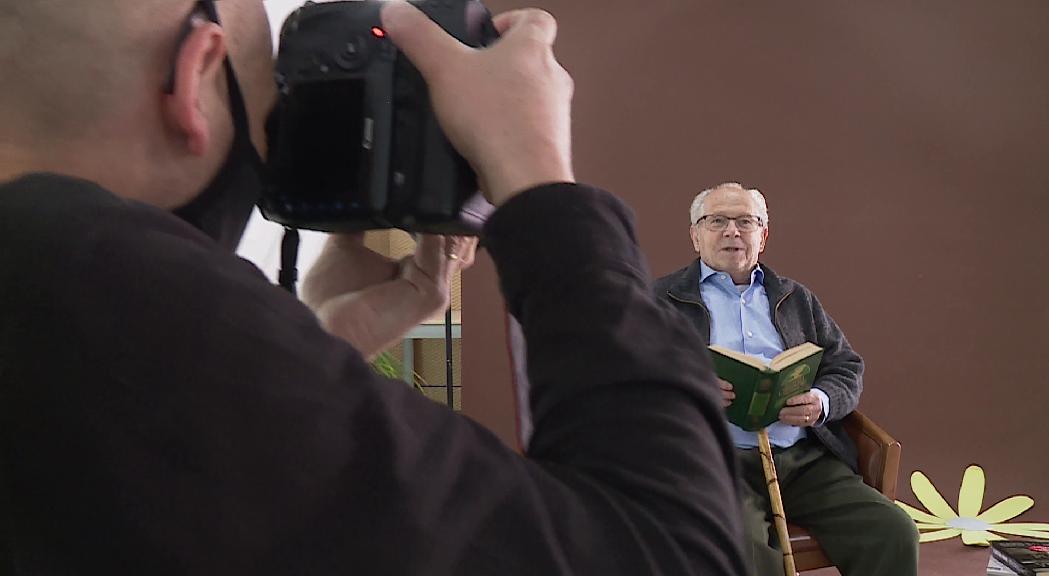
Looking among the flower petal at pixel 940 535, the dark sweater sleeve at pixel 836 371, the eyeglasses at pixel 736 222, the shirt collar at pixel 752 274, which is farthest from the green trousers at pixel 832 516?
the flower petal at pixel 940 535

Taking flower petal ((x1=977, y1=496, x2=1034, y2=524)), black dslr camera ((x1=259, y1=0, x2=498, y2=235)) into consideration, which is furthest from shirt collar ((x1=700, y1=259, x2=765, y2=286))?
black dslr camera ((x1=259, y1=0, x2=498, y2=235))

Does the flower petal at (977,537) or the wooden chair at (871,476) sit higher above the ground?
the wooden chair at (871,476)

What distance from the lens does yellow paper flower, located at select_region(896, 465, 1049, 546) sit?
2.65 metres

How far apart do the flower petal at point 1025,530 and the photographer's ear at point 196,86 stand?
2782 mm

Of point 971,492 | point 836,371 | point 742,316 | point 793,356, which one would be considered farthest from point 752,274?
point 971,492

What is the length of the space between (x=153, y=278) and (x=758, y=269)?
215 cm

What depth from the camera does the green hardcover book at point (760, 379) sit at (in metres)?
1.72

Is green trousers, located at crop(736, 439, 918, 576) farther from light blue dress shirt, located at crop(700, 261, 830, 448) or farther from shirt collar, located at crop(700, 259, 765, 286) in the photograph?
shirt collar, located at crop(700, 259, 765, 286)

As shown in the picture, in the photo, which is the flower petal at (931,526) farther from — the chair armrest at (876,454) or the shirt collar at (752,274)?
the shirt collar at (752,274)

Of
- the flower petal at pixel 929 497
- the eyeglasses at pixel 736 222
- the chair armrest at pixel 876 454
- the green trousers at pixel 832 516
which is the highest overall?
the eyeglasses at pixel 736 222

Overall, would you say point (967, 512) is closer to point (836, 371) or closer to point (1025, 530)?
point (1025, 530)

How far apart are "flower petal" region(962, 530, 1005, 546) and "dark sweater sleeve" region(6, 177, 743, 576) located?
9.17ft

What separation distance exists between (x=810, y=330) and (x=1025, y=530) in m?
1.08

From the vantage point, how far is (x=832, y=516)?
191 centimetres
